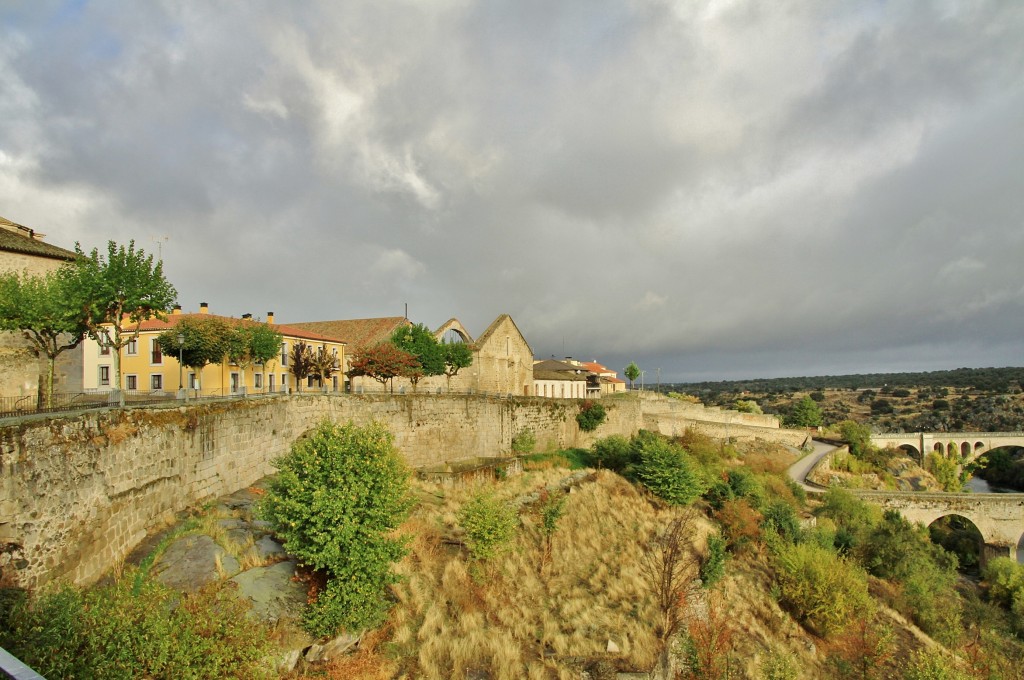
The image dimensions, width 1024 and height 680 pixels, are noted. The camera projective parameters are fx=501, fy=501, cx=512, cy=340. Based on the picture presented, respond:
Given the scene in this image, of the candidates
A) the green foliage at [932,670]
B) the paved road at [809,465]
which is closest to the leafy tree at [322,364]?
the green foliage at [932,670]

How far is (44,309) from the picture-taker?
14828mm

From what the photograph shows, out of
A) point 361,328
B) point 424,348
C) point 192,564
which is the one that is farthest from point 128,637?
point 361,328

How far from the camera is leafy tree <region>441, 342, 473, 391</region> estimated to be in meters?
39.5

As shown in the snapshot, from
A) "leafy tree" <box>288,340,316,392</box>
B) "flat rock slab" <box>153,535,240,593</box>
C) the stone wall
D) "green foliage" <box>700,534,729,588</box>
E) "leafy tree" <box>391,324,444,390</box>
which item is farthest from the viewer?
"leafy tree" <box>391,324,444,390</box>

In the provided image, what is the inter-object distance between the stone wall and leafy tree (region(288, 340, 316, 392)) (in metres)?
11.5

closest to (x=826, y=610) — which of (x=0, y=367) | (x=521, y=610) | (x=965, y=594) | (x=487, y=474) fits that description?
(x=521, y=610)

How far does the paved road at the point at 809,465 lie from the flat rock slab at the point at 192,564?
1572 inches

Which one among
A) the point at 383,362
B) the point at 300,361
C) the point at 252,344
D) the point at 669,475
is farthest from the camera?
the point at 300,361

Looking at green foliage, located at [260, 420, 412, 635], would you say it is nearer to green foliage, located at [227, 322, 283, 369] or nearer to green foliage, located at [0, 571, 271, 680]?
green foliage, located at [0, 571, 271, 680]

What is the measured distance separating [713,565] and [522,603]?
8.52 m

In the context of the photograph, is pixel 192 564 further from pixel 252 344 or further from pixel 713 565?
pixel 252 344

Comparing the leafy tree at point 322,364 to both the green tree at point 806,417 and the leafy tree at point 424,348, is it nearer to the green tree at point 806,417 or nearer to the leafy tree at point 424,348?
the leafy tree at point 424,348

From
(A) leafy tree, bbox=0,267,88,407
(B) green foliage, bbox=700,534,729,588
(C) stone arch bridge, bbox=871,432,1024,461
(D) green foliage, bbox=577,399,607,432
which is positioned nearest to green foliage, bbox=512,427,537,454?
(D) green foliage, bbox=577,399,607,432

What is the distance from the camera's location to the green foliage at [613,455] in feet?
100
